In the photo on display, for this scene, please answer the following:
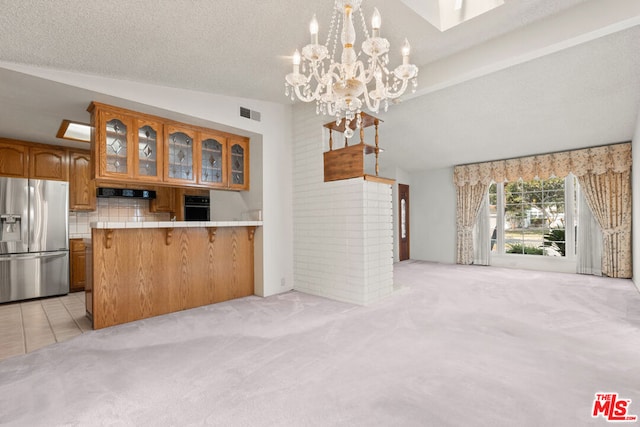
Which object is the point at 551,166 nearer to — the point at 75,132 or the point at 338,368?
the point at 338,368

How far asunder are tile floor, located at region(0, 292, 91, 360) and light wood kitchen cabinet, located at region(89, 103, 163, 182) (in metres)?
1.56

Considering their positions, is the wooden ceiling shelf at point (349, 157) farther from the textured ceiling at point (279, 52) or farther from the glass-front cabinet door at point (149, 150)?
the glass-front cabinet door at point (149, 150)

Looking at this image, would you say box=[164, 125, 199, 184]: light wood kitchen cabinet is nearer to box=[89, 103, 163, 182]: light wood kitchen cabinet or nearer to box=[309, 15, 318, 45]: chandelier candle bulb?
box=[89, 103, 163, 182]: light wood kitchen cabinet

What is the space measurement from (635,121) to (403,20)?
4.48m

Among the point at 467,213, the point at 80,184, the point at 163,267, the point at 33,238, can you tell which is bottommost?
the point at 163,267

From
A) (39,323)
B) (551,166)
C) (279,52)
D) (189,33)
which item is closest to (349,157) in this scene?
(279,52)

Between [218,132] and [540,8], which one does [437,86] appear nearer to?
[540,8]

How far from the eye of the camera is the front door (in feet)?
26.0

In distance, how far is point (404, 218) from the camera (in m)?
8.12

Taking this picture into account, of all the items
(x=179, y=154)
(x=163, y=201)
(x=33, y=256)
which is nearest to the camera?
(x=179, y=154)

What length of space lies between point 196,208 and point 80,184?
1.77m

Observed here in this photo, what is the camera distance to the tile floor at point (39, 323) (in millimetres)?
2785

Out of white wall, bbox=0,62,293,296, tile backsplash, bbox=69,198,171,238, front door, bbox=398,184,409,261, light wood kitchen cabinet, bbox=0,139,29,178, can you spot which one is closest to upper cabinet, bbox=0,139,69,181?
light wood kitchen cabinet, bbox=0,139,29,178

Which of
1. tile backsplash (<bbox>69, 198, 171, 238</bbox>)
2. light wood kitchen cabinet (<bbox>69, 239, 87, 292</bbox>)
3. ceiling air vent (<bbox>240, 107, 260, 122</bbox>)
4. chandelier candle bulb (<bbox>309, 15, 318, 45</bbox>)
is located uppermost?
ceiling air vent (<bbox>240, 107, 260, 122</bbox>)
